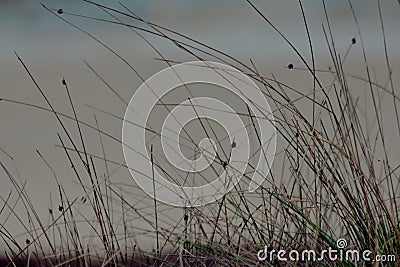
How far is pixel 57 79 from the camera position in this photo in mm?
4477

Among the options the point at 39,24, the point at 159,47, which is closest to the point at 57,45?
the point at 39,24

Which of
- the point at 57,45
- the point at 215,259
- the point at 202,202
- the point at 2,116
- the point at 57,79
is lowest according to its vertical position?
the point at 215,259

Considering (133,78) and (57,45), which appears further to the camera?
(57,45)

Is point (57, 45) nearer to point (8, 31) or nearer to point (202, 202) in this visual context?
point (8, 31)

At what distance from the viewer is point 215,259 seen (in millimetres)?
1498

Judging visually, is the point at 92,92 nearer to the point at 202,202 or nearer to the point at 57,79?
the point at 57,79

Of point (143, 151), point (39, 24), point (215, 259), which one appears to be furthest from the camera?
point (39, 24)

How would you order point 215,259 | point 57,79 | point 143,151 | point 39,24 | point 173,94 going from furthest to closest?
point 39,24, point 57,79, point 173,94, point 143,151, point 215,259

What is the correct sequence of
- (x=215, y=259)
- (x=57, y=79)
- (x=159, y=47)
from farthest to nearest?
(x=159, y=47), (x=57, y=79), (x=215, y=259)

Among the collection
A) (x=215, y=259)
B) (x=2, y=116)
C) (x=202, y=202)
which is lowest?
(x=215, y=259)

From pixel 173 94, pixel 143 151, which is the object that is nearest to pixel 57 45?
pixel 173 94

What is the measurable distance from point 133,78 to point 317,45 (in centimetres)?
107

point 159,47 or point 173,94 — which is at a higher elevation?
point 159,47

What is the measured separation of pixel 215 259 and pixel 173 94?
266 centimetres
